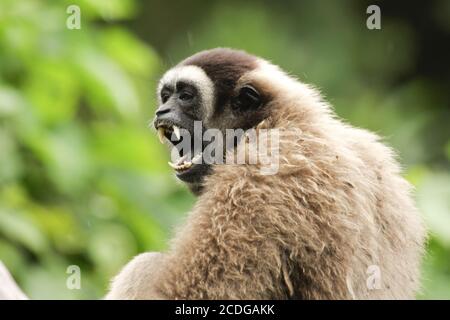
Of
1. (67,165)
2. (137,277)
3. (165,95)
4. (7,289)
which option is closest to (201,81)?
(165,95)

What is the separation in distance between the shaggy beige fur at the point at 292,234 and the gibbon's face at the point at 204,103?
1.79ft

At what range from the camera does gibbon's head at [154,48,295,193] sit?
675 cm

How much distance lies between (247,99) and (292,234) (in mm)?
1443

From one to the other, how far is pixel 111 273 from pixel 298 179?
16.1ft

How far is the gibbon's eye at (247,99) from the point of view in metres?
6.72

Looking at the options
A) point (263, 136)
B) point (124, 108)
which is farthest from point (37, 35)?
point (263, 136)

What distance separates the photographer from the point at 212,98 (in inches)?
272

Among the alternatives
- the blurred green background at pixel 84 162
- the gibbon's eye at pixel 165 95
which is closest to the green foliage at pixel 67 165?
the blurred green background at pixel 84 162

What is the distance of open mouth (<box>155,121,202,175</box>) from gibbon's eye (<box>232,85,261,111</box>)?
0.47m

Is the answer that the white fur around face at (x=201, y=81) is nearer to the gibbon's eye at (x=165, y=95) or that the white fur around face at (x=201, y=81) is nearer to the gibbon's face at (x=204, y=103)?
the gibbon's face at (x=204, y=103)

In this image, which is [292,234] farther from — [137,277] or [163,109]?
[163,109]

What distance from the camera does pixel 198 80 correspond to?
22.8 ft

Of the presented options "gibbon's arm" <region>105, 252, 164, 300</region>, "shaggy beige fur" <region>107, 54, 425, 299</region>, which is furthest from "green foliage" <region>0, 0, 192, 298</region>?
"shaggy beige fur" <region>107, 54, 425, 299</region>
